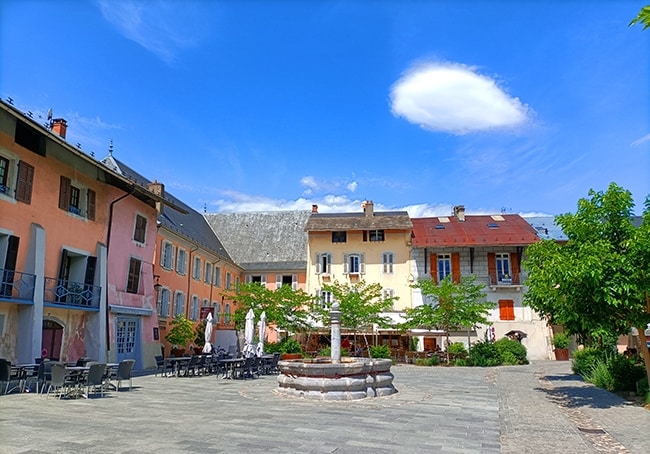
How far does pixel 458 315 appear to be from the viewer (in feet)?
92.5

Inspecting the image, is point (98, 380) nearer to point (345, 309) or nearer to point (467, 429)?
point (467, 429)

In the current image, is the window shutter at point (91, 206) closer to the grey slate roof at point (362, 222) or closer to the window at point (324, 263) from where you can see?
the grey slate roof at point (362, 222)

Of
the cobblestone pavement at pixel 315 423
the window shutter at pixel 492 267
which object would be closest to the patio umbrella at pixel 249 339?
the cobblestone pavement at pixel 315 423

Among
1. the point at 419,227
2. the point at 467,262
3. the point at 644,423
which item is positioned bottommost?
the point at 644,423

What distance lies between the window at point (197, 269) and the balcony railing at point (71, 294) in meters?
12.2

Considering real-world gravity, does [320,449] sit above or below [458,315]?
below

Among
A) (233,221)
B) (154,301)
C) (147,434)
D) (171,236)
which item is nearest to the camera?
(147,434)

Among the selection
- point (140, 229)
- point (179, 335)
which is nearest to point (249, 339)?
point (179, 335)

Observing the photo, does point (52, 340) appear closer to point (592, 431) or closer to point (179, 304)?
point (179, 304)

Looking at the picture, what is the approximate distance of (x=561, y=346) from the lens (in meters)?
32.6

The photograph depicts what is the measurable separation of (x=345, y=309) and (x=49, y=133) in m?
19.7

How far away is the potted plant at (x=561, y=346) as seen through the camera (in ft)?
106

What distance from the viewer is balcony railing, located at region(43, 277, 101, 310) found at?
55.4ft

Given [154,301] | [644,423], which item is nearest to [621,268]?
[644,423]
